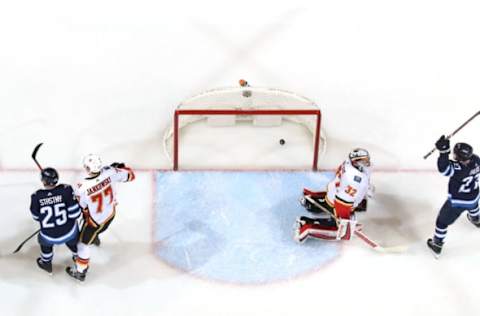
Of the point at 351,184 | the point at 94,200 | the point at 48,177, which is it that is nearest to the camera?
the point at 48,177

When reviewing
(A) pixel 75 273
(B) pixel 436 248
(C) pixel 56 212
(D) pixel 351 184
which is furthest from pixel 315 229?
(C) pixel 56 212

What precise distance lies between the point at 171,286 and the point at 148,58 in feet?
7.54

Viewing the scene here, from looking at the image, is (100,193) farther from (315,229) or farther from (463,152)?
(463,152)

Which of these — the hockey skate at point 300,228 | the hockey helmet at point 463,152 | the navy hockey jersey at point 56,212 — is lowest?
the hockey skate at point 300,228

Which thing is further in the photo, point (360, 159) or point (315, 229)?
point (315, 229)

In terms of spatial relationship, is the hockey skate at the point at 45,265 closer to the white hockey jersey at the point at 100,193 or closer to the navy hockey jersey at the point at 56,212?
the navy hockey jersey at the point at 56,212

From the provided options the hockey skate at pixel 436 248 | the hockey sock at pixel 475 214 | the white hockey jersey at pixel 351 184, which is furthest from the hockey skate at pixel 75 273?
the hockey sock at pixel 475 214

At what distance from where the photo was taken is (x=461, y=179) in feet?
16.7

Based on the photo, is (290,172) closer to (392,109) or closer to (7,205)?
(392,109)

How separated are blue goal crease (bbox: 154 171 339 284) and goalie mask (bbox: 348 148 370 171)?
1.85 feet

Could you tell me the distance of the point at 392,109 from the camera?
657 cm

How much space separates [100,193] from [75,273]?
56cm

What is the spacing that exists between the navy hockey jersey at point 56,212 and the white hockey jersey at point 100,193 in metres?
0.06

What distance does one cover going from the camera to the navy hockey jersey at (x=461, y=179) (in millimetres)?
5062
